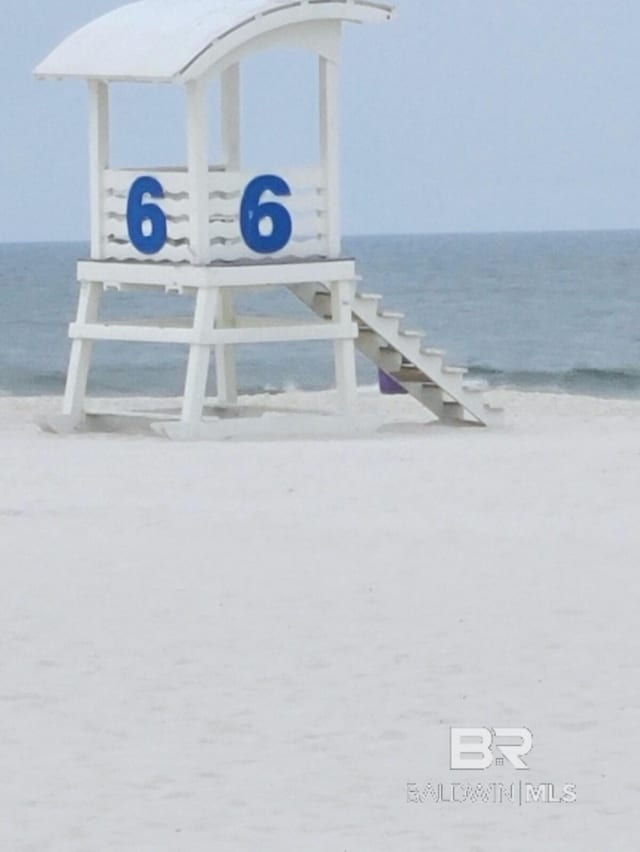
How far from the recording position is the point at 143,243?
18.2 metres

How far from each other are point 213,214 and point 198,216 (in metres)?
0.18

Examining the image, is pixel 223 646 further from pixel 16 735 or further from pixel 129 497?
pixel 129 497

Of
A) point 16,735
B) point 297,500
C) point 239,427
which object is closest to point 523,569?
point 297,500

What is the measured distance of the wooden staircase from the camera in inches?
748

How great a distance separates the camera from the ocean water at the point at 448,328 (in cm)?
3759

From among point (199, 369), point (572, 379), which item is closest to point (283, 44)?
point (199, 369)

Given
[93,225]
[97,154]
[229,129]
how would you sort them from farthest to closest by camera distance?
1. [229,129]
2. [97,154]
3. [93,225]

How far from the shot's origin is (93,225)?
18.7m

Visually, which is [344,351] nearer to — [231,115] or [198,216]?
[198,216]

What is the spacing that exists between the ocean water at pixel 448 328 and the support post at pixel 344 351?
1475cm

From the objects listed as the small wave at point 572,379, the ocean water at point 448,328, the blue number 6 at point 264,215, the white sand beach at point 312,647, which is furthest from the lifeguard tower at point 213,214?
the small wave at point 572,379

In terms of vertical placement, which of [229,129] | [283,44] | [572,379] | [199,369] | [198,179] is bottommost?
[572,379]

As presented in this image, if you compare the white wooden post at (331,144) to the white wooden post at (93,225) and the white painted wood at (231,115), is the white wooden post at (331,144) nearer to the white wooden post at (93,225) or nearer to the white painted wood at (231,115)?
the white painted wood at (231,115)

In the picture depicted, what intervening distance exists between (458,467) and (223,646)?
5.40 meters
